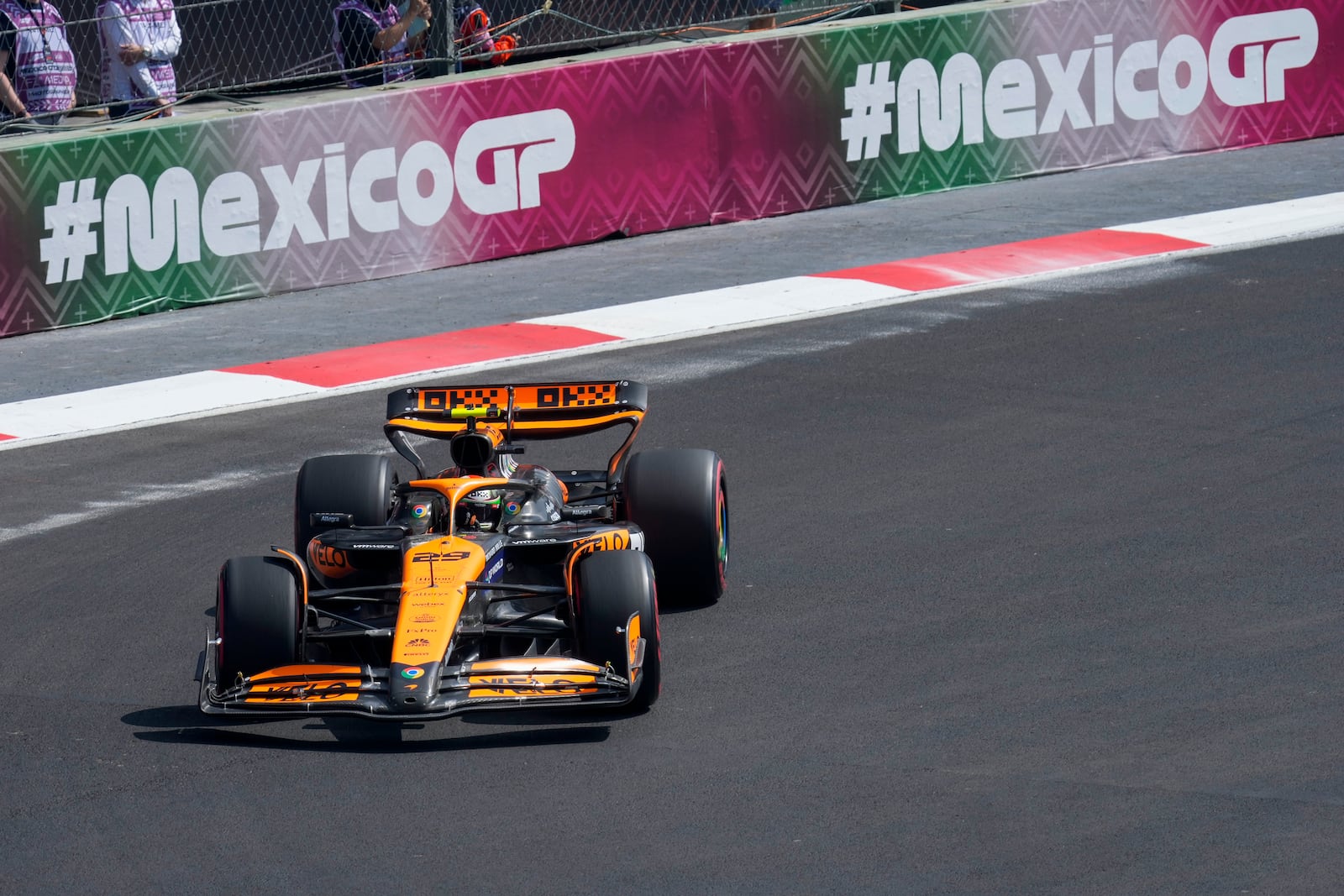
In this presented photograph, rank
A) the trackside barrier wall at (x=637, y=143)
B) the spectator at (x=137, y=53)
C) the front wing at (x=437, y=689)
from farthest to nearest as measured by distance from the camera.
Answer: the spectator at (x=137, y=53)
the trackside barrier wall at (x=637, y=143)
the front wing at (x=437, y=689)

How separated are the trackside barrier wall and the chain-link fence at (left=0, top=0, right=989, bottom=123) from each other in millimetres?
281

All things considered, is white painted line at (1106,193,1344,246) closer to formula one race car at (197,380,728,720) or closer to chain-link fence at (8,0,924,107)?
chain-link fence at (8,0,924,107)

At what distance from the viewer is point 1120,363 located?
1066 centimetres

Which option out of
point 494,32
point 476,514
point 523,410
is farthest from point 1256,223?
point 476,514

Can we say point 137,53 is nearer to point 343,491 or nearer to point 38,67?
point 38,67

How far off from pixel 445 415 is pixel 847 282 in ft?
17.6

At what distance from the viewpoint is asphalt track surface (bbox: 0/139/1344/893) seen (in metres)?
5.44

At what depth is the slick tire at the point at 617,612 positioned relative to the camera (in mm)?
6301

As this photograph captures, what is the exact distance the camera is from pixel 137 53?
13336 millimetres

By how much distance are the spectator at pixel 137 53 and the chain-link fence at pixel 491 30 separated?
0.43 ft

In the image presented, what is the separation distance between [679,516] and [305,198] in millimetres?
6222

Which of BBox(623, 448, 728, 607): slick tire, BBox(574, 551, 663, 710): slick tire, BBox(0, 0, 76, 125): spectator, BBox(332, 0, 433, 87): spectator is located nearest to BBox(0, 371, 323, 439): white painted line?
BBox(0, 0, 76, 125): spectator

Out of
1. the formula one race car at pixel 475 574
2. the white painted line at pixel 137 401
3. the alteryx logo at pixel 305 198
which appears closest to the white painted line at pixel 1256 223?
the alteryx logo at pixel 305 198

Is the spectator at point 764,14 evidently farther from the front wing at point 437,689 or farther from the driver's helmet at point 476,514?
the front wing at point 437,689
